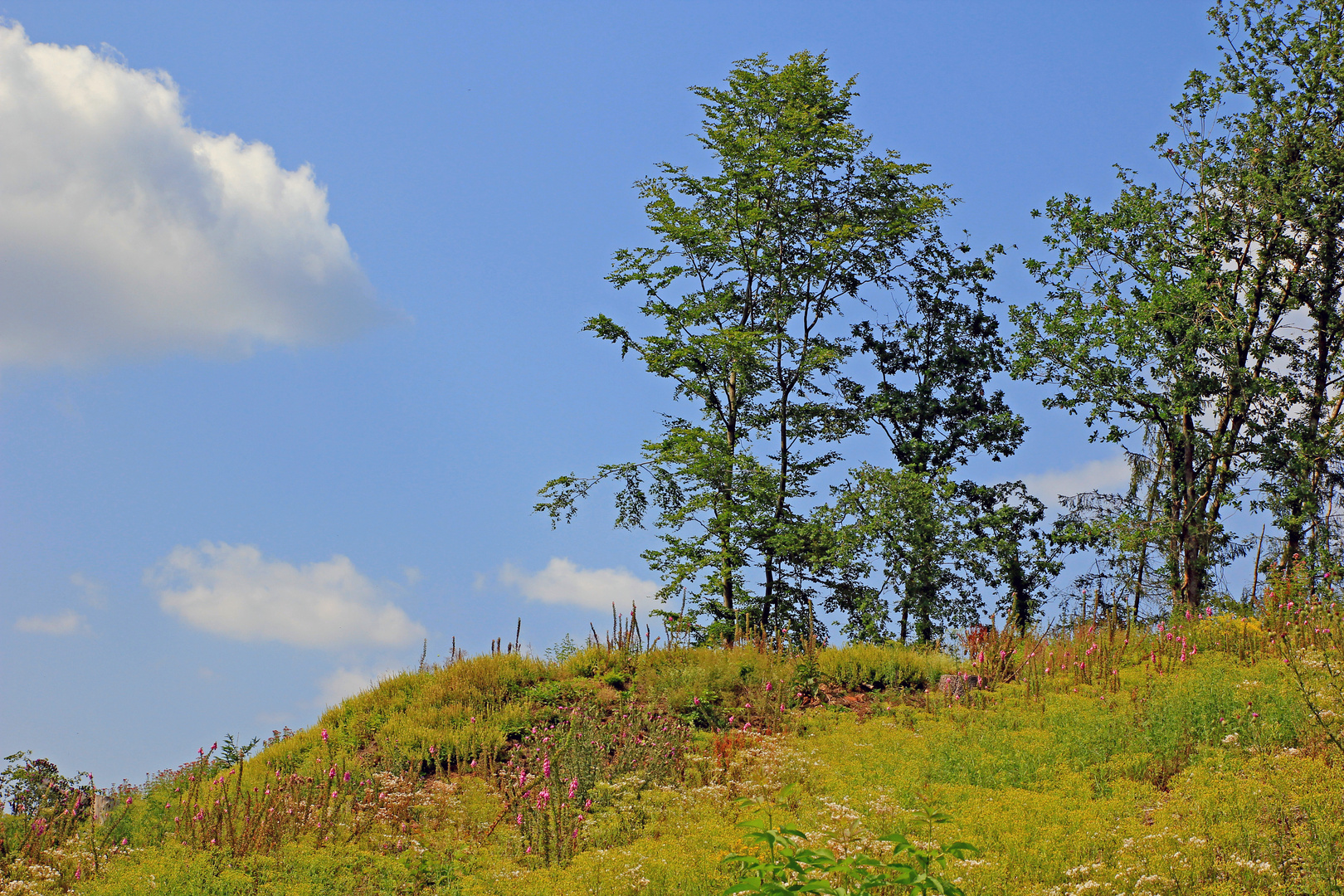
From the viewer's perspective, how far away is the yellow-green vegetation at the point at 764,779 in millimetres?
5668

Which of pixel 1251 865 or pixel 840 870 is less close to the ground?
pixel 840 870

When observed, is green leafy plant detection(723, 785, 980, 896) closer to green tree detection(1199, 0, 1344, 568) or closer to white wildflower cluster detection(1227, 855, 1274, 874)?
white wildflower cluster detection(1227, 855, 1274, 874)

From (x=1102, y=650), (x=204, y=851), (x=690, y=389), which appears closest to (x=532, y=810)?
(x=204, y=851)

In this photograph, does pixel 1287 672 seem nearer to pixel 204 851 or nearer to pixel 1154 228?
pixel 204 851

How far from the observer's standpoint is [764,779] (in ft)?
24.5

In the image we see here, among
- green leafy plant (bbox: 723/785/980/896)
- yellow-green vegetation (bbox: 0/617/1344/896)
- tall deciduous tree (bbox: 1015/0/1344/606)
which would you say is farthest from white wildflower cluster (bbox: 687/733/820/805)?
tall deciduous tree (bbox: 1015/0/1344/606)

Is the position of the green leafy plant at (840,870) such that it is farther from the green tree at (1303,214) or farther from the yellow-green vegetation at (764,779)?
the green tree at (1303,214)

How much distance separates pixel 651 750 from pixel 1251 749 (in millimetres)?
4793

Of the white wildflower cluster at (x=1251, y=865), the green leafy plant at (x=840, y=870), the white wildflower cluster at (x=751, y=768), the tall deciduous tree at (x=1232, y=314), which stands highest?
the tall deciduous tree at (x=1232, y=314)

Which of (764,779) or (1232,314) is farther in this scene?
(1232,314)

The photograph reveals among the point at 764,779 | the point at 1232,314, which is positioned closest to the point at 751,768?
the point at 764,779

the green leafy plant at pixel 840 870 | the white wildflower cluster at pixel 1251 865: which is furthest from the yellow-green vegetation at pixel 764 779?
the green leafy plant at pixel 840 870

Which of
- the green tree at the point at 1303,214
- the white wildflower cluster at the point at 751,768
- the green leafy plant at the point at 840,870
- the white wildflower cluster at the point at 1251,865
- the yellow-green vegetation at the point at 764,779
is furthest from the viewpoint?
the green tree at the point at 1303,214

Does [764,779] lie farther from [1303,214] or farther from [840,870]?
[1303,214]
